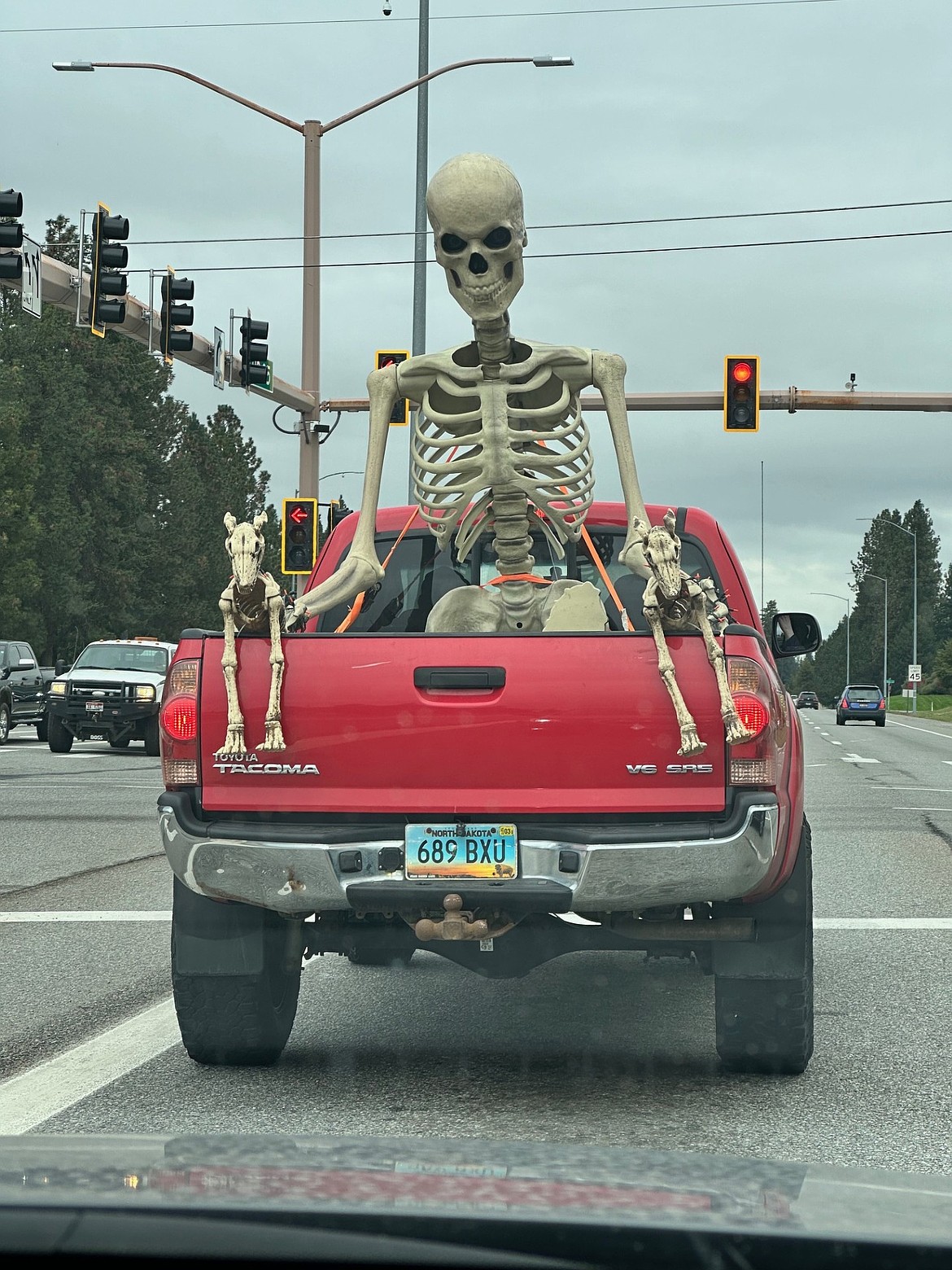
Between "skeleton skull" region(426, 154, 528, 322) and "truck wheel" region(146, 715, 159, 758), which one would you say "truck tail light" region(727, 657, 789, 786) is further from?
"truck wheel" region(146, 715, 159, 758)

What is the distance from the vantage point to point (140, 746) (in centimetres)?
3022

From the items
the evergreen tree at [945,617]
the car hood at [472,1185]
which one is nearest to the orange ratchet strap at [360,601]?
the car hood at [472,1185]

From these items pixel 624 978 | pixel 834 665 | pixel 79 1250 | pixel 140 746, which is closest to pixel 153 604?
pixel 140 746

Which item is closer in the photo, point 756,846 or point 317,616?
point 756,846

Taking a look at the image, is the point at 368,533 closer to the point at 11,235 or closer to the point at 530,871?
the point at 530,871

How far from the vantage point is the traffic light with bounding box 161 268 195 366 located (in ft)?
65.8

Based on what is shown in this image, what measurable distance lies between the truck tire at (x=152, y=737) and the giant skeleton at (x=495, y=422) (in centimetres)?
1992

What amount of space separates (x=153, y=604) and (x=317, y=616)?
7498 centimetres

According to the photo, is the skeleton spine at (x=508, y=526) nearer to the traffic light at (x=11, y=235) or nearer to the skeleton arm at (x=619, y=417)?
the skeleton arm at (x=619, y=417)

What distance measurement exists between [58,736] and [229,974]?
2218 cm

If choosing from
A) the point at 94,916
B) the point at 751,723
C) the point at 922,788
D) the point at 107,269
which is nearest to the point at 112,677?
the point at 107,269

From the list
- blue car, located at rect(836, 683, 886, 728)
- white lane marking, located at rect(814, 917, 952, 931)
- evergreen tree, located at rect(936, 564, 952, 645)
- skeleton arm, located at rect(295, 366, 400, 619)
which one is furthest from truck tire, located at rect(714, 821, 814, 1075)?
evergreen tree, located at rect(936, 564, 952, 645)

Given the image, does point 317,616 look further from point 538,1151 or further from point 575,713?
point 538,1151

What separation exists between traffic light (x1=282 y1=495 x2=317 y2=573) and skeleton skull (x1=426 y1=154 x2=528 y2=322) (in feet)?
58.2
